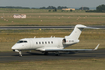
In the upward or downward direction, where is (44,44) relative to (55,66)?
upward

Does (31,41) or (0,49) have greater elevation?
(31,41)

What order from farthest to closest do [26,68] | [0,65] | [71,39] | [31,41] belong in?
[71,39], [31,41], [0,65], [26,68]

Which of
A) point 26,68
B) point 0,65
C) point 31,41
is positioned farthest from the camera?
point 31,41

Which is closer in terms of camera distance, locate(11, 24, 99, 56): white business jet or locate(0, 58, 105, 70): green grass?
locate(0, 58, 105, 70): green grass

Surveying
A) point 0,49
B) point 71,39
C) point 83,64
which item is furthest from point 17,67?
point 0,49

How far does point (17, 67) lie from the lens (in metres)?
28.1

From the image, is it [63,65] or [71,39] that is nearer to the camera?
[63,65]

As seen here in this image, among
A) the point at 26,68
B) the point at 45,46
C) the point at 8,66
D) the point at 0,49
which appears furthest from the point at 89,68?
the point at 0,49

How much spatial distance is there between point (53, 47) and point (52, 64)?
870 centimetres

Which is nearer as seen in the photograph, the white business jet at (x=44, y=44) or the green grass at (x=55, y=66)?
Answer: the green grass at (x=55, y=66)

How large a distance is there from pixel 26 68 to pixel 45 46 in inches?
437

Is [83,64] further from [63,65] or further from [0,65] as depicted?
[0,65]

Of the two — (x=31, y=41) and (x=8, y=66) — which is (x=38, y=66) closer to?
(x=8, y=66)

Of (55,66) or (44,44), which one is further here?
(44,44)
